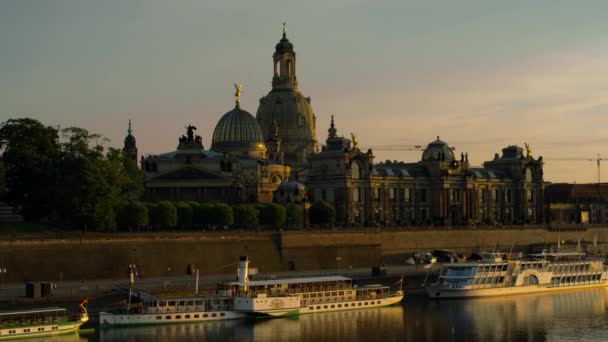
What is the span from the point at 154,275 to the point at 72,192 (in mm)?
9405

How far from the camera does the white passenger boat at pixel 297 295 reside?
70.9 meters

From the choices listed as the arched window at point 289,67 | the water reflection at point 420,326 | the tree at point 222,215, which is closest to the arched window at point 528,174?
the arched window at point 289,67

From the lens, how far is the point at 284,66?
17962cm

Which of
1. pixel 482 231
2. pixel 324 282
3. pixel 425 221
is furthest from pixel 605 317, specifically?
pixel 425 221

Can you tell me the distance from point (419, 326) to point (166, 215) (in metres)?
36.4

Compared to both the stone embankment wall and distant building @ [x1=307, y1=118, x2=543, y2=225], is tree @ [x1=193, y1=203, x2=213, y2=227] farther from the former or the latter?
distant building @ [x1=307, y1=118, x2=543, y2=225]

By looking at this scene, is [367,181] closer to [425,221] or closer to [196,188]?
[425,221]

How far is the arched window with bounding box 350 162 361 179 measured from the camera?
128 metres

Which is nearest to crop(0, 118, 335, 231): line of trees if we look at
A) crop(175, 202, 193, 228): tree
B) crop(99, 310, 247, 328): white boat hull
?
crop(175, 202, 193, 228): tree

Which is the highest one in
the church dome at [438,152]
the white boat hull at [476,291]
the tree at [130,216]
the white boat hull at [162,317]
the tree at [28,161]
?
the church dome at [438,152]

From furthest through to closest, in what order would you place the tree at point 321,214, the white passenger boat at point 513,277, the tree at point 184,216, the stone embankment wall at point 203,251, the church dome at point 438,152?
the church dome at point 438,152, the tree at point 321,214, the tree at point 184,216, the white passenger boat at point 513,277, the stone embankment wall at point 203,251

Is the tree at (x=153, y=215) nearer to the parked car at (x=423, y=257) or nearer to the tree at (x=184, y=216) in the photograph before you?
the tree at (x=184, y=216)

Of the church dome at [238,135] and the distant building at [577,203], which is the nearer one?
the church dome at [238,135]

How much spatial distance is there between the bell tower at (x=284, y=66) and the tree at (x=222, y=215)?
76.2 meters
